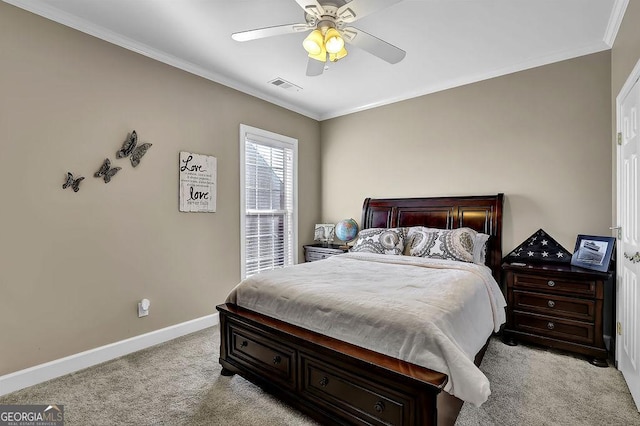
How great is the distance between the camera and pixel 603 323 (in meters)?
2.61

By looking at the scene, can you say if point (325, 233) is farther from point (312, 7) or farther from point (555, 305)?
point (312, 7)

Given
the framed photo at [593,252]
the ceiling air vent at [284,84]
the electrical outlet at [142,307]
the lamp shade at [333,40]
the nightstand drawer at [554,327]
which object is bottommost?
Answer: the nightstand drawer at [554,327]

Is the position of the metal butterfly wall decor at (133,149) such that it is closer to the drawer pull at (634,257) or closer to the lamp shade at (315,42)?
the lamp shade at (315,42)

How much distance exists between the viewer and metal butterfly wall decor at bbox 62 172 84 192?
2.43 meters

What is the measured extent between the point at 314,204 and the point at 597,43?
143 inches

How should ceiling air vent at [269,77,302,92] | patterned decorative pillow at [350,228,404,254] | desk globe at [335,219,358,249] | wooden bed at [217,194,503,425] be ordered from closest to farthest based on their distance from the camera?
wooden bed at [217,194,503,425] < patterned decorative pillow at [350,228,404,254] < ceiling air vent at [269,77,302,92] < desk globe at [335,219,358,249]

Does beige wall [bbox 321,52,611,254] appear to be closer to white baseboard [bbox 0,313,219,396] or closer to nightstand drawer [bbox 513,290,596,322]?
nightstand drawer [bbox 513,290,596,322]

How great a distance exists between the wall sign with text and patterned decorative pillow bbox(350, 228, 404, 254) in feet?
5.84

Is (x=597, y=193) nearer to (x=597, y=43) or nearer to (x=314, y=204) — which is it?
(x=597, y=43)

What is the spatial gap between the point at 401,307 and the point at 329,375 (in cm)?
57

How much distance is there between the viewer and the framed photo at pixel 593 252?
2590 millimetres

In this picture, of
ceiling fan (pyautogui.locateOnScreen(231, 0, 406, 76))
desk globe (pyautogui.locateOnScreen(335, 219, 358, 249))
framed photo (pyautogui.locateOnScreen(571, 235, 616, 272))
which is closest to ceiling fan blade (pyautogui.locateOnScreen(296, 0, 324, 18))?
ceiling fan (pyautogui.locateOnScreen(231, 0, 406, 76))

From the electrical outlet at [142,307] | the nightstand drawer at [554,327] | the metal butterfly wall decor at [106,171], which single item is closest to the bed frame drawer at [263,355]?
the electrical outlet at [142,307]

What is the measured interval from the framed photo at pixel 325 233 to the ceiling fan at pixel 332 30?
272cm
